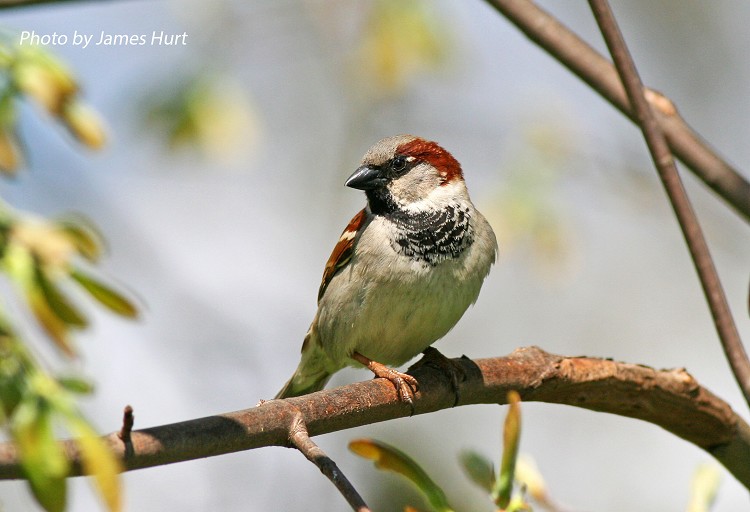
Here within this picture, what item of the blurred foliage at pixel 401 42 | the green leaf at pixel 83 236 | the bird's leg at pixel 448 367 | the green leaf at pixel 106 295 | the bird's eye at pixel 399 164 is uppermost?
the blurred foliage at pixel 401 42

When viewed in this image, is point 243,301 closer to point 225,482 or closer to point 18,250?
point 225,482


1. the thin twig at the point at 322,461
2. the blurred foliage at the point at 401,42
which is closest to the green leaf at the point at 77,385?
the thin twig at the point at 322,461

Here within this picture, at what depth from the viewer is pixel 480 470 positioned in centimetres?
211

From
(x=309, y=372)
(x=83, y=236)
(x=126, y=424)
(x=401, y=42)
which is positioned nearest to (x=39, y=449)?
(x=83, y=236)

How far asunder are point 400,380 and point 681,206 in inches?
67.5

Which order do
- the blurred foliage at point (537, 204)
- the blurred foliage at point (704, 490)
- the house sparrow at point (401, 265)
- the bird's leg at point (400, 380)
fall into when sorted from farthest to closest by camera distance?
1. the blurred foliage at point (537, 204)
2. the house sparrow at point (401, 265)
3. the bird's leg at point (400, 380)
4. the blurred foliage at point (704, 490)

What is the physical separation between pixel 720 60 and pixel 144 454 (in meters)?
8.19

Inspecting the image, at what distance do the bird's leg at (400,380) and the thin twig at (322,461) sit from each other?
32.4 inches

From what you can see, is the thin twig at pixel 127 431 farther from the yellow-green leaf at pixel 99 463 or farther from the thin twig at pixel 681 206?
the thin twig at pixel 681 206

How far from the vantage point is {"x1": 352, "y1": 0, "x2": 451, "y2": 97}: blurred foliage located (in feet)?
16.0

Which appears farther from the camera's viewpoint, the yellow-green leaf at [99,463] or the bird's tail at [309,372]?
the bird's tail at [309,372]

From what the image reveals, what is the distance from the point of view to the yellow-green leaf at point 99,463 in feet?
4.15

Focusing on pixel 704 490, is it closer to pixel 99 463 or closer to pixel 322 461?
pixel 322 461

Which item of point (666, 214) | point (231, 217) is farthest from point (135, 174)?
point (666, 214)
